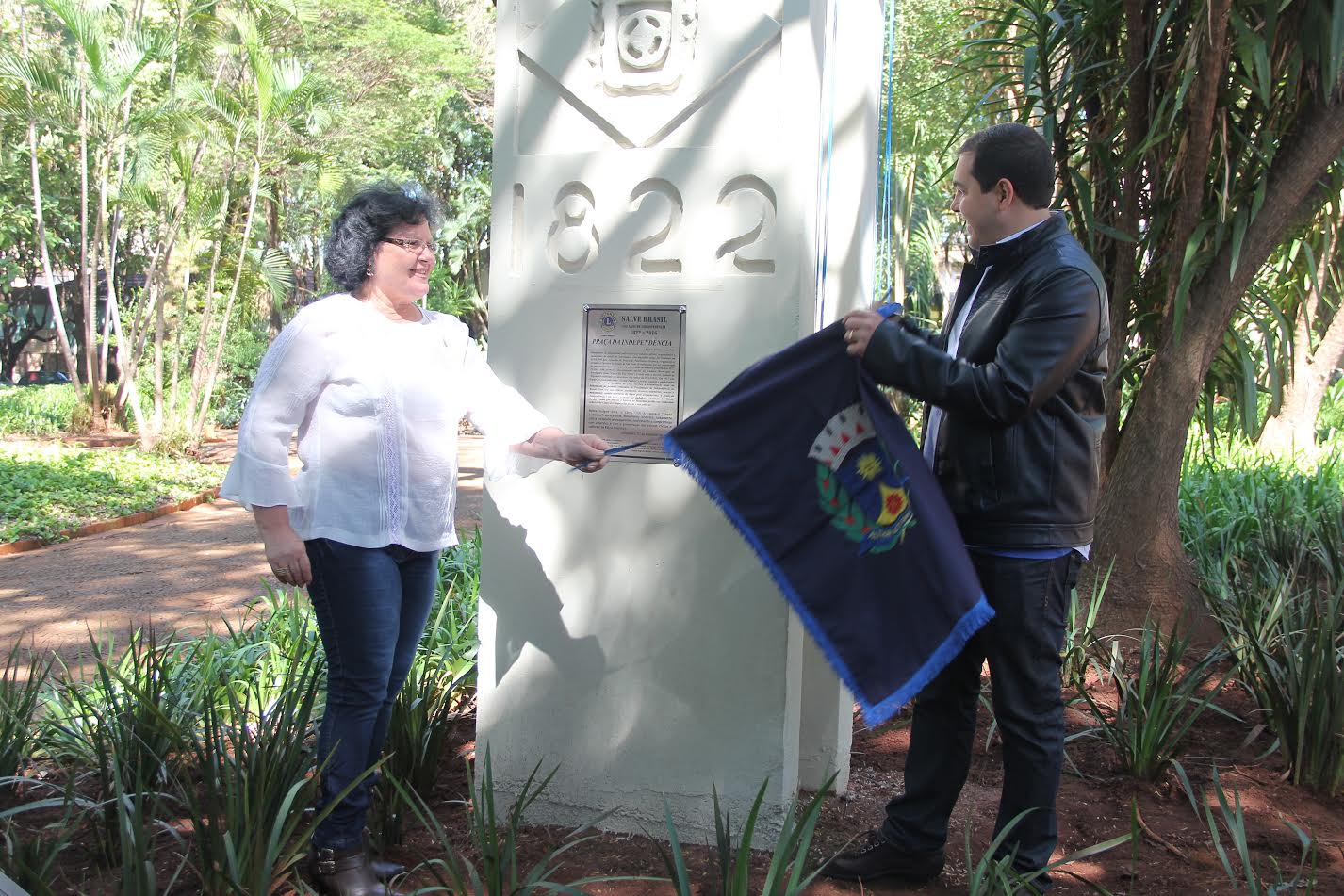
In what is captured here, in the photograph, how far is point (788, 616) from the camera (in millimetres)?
3279

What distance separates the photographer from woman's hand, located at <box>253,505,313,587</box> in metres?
2.80

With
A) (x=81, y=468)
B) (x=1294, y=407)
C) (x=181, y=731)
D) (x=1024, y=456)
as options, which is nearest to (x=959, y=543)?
(x=1024, y=456)

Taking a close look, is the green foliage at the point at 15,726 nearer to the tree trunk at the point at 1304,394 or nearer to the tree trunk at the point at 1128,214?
the tree trunk at the point at 1128,214

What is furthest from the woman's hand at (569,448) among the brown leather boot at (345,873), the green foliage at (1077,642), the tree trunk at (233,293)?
the tree trunk at (233,293)

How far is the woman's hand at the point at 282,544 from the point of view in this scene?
2.80 meters

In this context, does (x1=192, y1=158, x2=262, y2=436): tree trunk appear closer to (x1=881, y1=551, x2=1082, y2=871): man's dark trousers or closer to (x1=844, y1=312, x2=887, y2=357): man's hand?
(x1=844, y1=312, x2=887, y2=357): man's hand

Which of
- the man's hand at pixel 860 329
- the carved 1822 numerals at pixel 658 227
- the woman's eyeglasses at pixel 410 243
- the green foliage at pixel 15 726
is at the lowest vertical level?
the green foliage at pixel 15 726

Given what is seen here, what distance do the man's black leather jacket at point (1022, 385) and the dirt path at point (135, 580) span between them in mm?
3979

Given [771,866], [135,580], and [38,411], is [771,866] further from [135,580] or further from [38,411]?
[38,411]

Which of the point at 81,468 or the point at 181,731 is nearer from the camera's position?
the point at 181,731

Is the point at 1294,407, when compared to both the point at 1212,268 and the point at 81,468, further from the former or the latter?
the point at 81,468

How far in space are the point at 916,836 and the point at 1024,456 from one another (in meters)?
1.09

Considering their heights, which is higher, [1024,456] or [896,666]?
[1024,456]

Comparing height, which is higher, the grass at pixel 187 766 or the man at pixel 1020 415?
the man at pixel 1020 415
